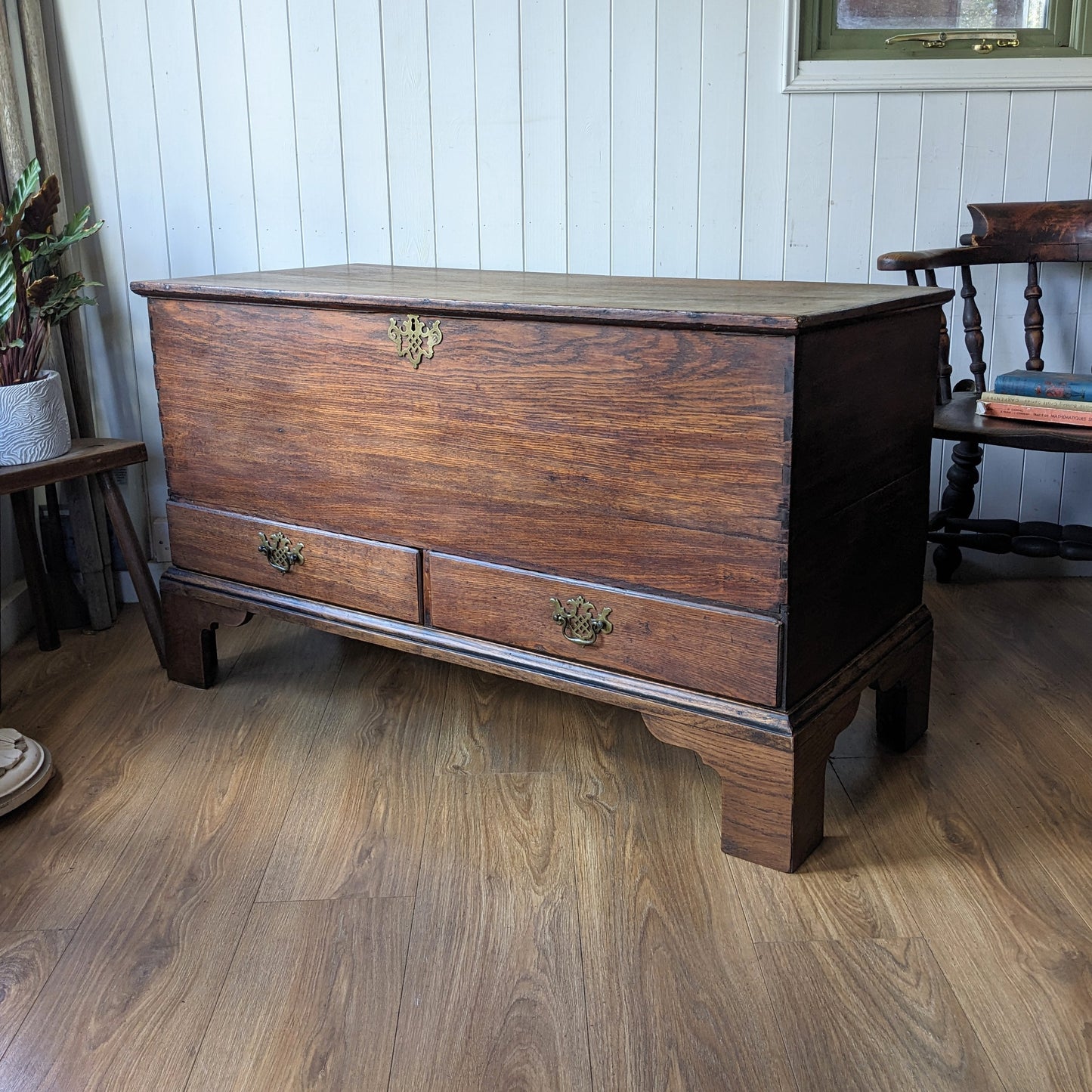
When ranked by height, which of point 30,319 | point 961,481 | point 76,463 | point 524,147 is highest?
point 524,147

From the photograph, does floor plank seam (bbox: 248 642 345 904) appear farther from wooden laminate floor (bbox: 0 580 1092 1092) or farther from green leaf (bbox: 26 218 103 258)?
green leaf (bbox: 26 218 103 258)

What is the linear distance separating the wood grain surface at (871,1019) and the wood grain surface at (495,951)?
0.75 feet

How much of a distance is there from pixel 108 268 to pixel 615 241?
1089 mm

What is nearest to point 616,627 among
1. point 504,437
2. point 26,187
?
point 504,437

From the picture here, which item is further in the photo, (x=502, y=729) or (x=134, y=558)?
(x=134, y=558)

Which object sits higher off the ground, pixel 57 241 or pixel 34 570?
pixel 57 241

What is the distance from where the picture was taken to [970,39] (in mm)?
2279

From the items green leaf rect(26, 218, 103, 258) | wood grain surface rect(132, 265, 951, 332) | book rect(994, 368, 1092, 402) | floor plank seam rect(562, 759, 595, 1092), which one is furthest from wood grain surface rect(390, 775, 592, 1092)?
green leaf rect(26, 218, 103, 258)

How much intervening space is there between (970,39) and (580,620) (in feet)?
4.99

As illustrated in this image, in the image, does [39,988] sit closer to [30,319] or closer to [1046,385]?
[30,319]

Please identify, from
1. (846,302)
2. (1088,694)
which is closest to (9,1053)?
(846,302)

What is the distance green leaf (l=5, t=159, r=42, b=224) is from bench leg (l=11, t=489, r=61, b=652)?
21.0 inches

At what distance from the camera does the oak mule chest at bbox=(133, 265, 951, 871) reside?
142 cm

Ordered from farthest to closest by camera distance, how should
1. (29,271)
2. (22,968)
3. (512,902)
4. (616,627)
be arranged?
(29,271) → (616,627) → (512,902) → (22,968)
